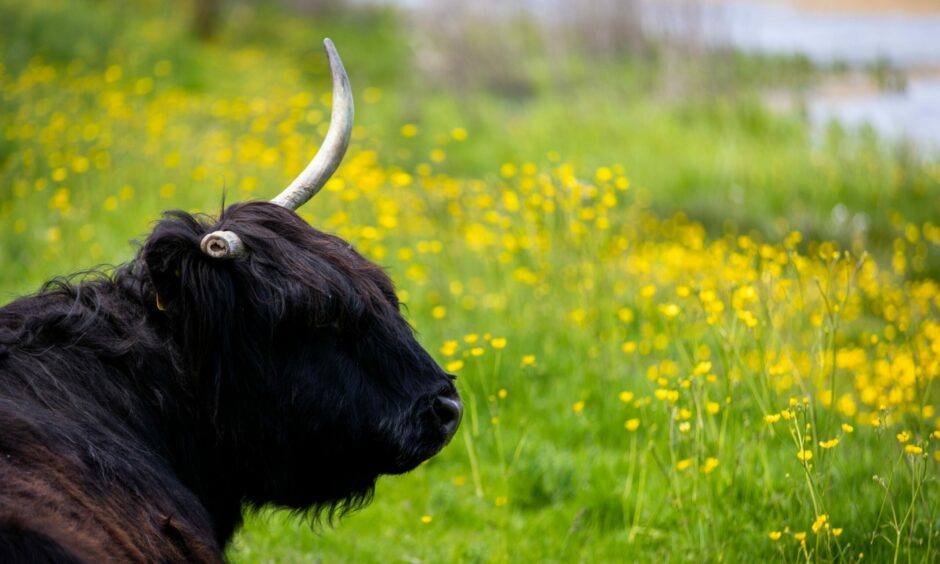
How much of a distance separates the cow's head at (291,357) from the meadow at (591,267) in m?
0.81

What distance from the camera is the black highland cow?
125 inches

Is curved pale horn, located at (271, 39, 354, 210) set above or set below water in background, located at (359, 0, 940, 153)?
above

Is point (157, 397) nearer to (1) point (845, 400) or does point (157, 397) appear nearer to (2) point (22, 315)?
(2) point (22, 315)

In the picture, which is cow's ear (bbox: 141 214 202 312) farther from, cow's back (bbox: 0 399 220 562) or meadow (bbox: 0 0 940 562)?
meadow (bbox: 0 0 940 562)

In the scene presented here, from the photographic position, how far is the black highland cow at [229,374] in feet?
10.4

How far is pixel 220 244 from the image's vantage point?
328cm

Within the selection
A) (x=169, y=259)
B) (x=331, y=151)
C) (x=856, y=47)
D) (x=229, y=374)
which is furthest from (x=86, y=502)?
(x=856, y=47)

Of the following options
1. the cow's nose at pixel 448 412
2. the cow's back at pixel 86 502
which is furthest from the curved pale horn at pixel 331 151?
the cow's back at pixel 86 502

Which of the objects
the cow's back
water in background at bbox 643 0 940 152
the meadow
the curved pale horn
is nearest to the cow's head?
the curved pale horn

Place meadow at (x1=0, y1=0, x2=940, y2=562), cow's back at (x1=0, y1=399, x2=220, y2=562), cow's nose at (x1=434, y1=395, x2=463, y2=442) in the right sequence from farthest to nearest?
meadow at (x1=0, y1=0, x2=940, y2=562)
cow's nose at (x1=434, y1=395, x2=463, y2=442)
cow's back at (x1=0, y1=399, x2=220, y2=562)

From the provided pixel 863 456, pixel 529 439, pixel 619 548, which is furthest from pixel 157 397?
pixel 863 456

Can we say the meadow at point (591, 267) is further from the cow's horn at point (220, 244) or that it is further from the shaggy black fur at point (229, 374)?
the cow's horn at point (220, 244)

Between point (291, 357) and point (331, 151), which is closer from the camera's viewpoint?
point (291, 357)

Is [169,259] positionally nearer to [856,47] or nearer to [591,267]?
[591,267]
